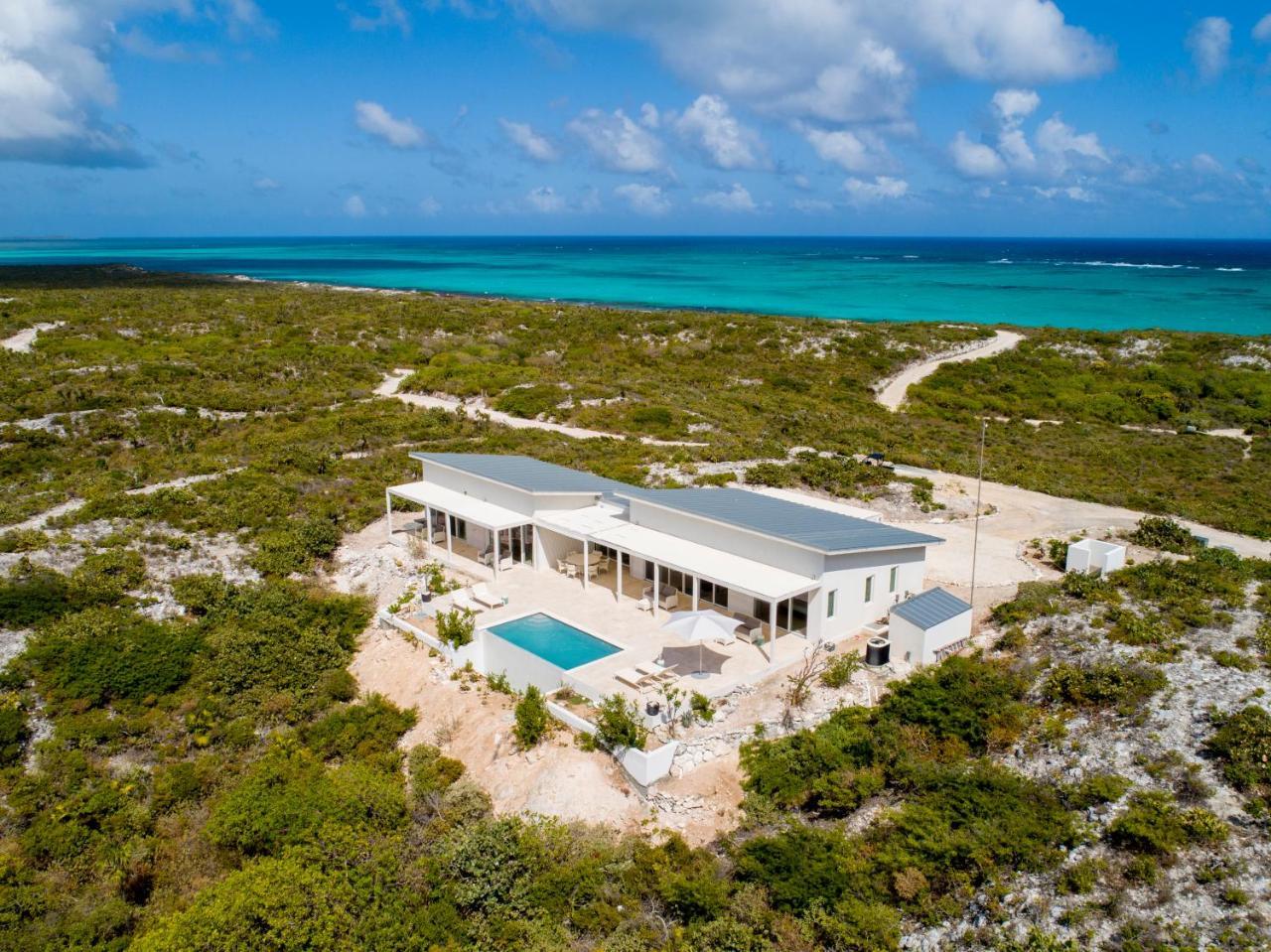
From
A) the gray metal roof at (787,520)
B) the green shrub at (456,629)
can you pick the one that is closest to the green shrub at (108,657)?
the green shrub at (456,629)

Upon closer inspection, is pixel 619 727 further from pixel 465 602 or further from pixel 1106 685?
pixel 1106 685

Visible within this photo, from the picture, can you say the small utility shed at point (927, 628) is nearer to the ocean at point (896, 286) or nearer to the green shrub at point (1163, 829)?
the green shrub at point (1163, 829)

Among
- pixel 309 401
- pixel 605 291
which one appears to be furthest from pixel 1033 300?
pixel 309 401

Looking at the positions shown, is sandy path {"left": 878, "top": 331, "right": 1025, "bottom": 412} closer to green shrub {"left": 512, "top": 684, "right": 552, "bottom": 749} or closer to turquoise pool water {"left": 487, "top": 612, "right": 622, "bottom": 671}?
turquoise pool water {"left": 487, "top": 612, "right": 622, "bottom": 671}

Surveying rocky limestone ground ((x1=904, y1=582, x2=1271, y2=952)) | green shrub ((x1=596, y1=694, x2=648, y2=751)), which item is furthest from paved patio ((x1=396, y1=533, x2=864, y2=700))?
rocky limestone ground ((x1=904, y1=582, x2=1271, y2=952))

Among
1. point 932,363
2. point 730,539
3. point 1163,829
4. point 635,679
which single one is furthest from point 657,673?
point 932,363
